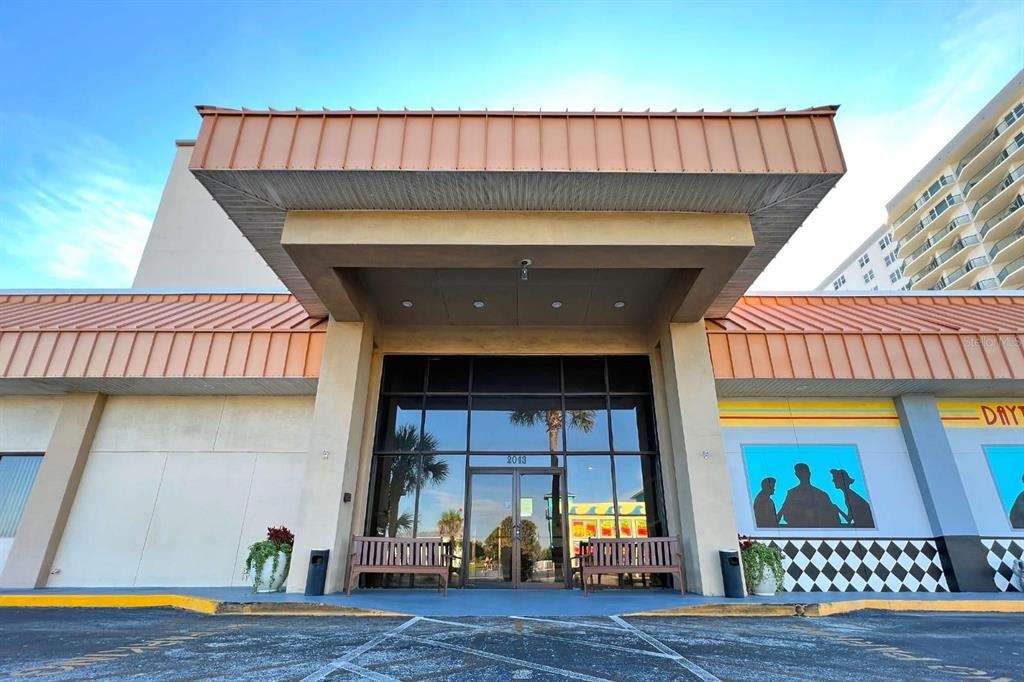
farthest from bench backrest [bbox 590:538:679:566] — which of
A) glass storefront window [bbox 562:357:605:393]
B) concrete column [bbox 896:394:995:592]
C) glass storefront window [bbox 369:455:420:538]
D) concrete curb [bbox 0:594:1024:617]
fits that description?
concrete column [bbox 896:394:995:592]

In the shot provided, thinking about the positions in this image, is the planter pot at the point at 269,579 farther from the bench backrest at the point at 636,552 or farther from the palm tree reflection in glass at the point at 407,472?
the bench backrest at the point at 636,552

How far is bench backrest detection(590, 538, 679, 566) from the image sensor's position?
8883 millimetres

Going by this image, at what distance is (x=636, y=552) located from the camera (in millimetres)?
8930

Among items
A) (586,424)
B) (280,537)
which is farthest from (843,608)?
(280,537)

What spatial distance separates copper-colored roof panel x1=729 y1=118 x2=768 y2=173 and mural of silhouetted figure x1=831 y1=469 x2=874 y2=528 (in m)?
7.25

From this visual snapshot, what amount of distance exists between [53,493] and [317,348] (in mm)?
6391

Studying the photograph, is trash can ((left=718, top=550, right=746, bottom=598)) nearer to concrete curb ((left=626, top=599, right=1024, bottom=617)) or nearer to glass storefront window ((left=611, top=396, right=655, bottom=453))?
concrete curb ((left=626, top=599, right=1024, bottom=617))

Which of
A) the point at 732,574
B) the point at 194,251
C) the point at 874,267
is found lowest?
the point at 732,574

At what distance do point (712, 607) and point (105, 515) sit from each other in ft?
39.6

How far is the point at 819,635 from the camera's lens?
5.34 metres

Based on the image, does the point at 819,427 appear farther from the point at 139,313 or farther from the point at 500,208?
the point at 139,313

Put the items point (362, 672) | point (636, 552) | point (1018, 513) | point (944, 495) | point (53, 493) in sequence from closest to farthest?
point (362, 672)
point (636, 552)
point (944, 495)
point (1018, 513)
point (53, 493)

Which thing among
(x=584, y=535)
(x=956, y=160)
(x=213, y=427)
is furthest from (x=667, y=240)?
(x=956, y=160)

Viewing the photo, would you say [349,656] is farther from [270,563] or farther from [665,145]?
[665,145]
